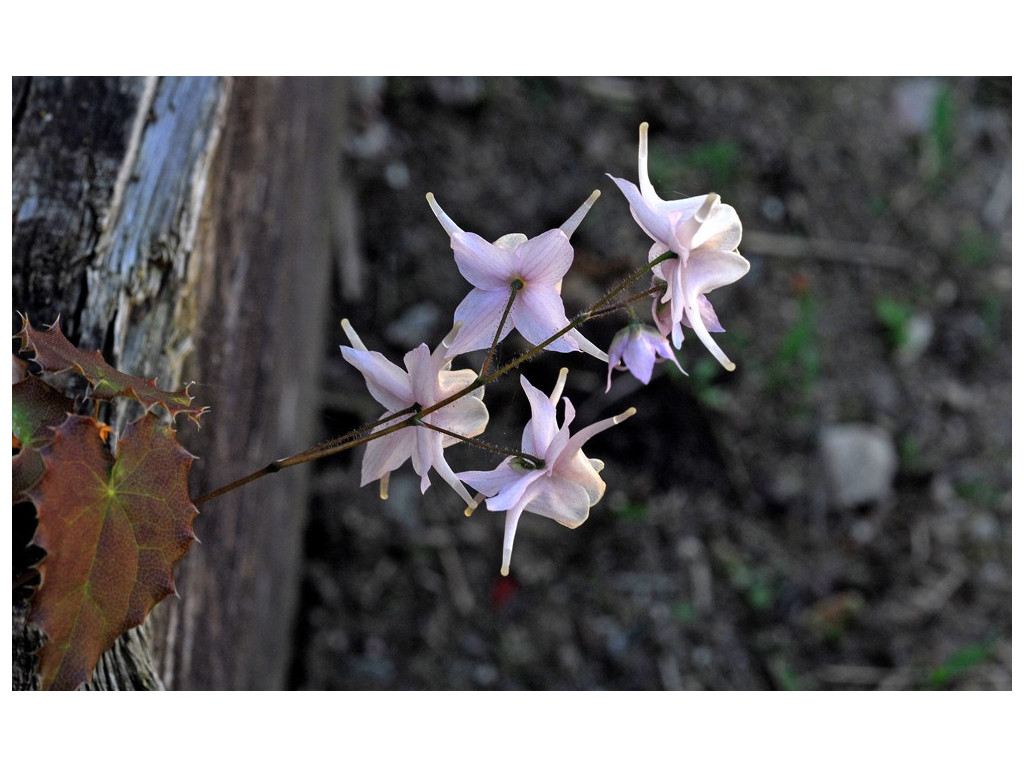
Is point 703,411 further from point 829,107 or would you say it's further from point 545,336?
point 545,336

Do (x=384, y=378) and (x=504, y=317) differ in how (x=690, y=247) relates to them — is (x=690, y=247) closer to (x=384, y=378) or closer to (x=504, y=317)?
(x=504, y=317)

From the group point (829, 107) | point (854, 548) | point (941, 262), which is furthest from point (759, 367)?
point (829, 107)

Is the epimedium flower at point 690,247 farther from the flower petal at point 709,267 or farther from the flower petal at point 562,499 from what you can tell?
the flower petal at point 562,499

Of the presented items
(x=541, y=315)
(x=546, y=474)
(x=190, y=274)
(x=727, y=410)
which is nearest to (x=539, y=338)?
(x=541, y=315)

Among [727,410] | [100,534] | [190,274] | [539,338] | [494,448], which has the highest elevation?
[727,410]

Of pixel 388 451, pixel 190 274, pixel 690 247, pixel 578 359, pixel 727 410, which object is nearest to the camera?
pixel 690 247

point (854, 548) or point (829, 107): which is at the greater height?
point (829, 107)
